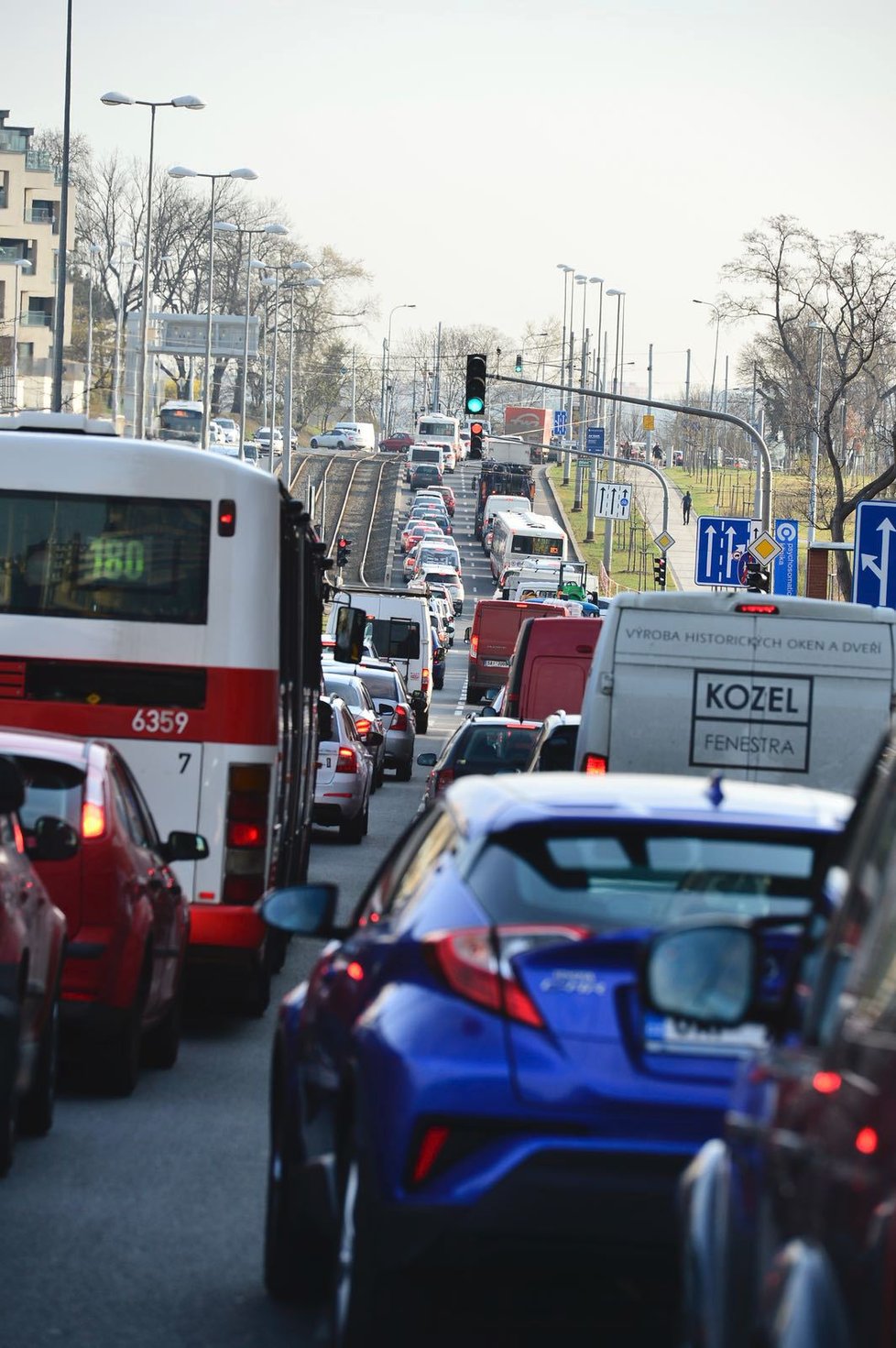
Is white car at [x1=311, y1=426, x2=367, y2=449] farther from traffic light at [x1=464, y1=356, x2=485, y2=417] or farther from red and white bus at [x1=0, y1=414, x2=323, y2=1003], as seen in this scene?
red and white bus at [x1=0, y1=414, x2=323, y2=1003]

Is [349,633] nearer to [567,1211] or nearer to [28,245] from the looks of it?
[567,1211]

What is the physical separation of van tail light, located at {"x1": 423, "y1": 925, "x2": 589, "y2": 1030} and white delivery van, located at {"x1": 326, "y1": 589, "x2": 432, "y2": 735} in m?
44.9

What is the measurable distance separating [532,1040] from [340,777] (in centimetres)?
2040

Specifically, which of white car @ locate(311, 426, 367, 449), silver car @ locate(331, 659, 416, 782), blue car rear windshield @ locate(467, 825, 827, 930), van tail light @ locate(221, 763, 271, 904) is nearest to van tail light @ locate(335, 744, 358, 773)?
silver car @ locate(331, 659, 416, 782)

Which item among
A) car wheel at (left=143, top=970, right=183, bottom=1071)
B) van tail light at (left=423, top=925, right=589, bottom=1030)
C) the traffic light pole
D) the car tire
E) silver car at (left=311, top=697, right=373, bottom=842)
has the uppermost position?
the traffic light pole

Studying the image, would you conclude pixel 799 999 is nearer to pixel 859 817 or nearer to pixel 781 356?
pixel 859 817

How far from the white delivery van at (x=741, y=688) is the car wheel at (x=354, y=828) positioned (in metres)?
10.1

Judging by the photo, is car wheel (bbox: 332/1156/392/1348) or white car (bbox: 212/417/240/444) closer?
car wheel (bbox: 332/1156/392/1348)

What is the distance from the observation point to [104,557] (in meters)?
13.4

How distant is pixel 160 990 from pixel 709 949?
7.46 meters

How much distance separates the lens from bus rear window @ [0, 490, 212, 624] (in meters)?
13.2

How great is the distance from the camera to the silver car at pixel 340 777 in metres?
25.5

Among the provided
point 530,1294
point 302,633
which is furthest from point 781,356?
point 530,1294

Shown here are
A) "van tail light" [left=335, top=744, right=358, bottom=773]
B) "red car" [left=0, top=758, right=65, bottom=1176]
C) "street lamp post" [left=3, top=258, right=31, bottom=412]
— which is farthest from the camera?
"street lamp post" [left=3, top=258, right=31, bottom=412]
